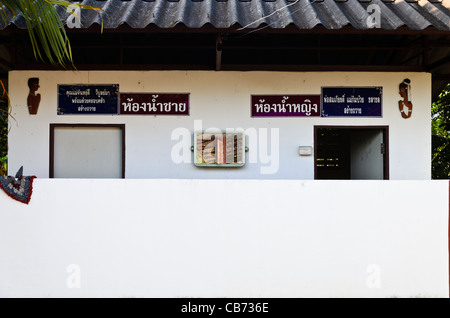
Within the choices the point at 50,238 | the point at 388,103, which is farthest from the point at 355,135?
the point at 50,238

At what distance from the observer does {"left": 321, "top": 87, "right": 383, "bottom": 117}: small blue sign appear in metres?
6.40

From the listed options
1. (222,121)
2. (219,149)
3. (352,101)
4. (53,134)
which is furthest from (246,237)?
(53,134)

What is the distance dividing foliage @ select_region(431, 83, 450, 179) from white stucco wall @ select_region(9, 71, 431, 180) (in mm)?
4223

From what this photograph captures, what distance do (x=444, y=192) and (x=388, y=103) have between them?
2.48 m

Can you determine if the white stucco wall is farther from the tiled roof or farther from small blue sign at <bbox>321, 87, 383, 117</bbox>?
the tiled roof

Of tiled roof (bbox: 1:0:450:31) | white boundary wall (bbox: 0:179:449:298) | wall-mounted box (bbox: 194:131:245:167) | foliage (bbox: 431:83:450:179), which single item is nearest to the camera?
white boundary wall (bbox: 0:179:449:298)

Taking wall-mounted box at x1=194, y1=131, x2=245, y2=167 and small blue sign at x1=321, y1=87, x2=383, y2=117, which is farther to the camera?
small blue sign at x1=321, y1=87, x2=383, y2=117

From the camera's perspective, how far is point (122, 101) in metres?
6.35

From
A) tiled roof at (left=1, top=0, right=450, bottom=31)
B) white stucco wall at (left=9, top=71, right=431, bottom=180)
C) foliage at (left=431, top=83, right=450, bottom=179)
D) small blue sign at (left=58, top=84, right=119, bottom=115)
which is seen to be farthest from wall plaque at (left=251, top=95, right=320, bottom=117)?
foliage at (left=431, top=83, right=450, bottom=179)

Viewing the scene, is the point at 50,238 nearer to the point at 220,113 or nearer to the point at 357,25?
the point at 220,113

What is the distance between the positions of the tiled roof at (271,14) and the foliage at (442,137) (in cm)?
532

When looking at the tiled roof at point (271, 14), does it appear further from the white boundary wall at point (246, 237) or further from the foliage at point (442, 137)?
the foliage at point (442, 137)

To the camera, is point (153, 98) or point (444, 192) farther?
point (153, 98)

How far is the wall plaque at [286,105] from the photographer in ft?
21.0
